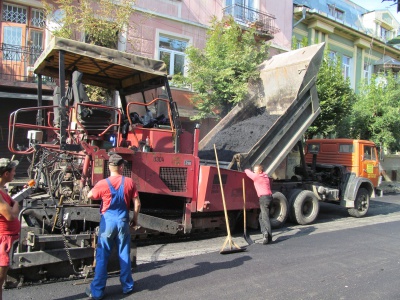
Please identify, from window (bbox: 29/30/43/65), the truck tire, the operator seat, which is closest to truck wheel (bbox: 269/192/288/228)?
the truck tire

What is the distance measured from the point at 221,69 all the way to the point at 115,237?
823 centimetres

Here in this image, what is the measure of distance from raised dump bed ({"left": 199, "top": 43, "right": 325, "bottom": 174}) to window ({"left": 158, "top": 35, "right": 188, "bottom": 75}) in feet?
20.3

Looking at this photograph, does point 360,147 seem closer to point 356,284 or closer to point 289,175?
point 289,175

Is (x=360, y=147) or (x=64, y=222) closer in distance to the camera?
(x=64, y=222)

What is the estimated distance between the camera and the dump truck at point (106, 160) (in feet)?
14.7

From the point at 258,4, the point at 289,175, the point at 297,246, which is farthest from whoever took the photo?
the point at 258,4

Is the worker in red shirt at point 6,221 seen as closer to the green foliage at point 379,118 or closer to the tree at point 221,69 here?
the tree at point 221,69

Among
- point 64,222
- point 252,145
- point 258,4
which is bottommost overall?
point 64,222

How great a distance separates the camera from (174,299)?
4.00 m

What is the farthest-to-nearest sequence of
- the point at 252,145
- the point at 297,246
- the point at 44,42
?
the point at 44,42
the point at 252,145
the point at 297,246

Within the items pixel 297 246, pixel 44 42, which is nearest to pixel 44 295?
pixel 297 246

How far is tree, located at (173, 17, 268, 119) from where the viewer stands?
35.4ft

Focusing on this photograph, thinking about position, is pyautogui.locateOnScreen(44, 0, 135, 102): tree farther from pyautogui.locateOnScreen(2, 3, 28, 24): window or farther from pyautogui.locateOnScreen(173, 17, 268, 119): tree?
pyautogui.locateOnScreen(173, 17, 268, 119): tree

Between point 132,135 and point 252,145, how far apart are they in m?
2.80
